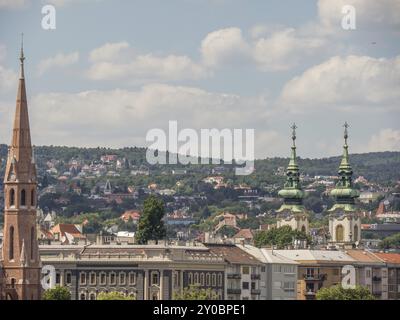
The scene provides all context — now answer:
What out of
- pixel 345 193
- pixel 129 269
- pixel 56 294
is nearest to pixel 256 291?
pixel 129 269

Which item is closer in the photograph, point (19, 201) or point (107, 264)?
point (19, 201)

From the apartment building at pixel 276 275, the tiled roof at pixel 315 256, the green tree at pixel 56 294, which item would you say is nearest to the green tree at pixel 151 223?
the apartment building at pixel 276 275

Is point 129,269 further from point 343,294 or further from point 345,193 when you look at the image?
point 345,193

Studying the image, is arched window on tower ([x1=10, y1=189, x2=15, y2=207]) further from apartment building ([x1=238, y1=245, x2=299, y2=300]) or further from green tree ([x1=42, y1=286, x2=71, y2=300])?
apartment building ([x1=238, y1=245, x2=299, y2=300])

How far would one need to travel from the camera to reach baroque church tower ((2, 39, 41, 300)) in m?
108

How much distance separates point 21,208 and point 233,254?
1480 inches

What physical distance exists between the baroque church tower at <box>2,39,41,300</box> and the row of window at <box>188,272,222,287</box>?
26623mm

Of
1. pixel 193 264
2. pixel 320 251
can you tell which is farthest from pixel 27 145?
pixel 320 251

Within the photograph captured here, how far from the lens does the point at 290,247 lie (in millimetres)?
169375

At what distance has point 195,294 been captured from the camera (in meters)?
115

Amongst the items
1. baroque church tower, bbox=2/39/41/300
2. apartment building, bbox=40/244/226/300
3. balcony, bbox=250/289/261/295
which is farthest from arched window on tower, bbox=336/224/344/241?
baroque church tower, bbox=2/39/41/300
